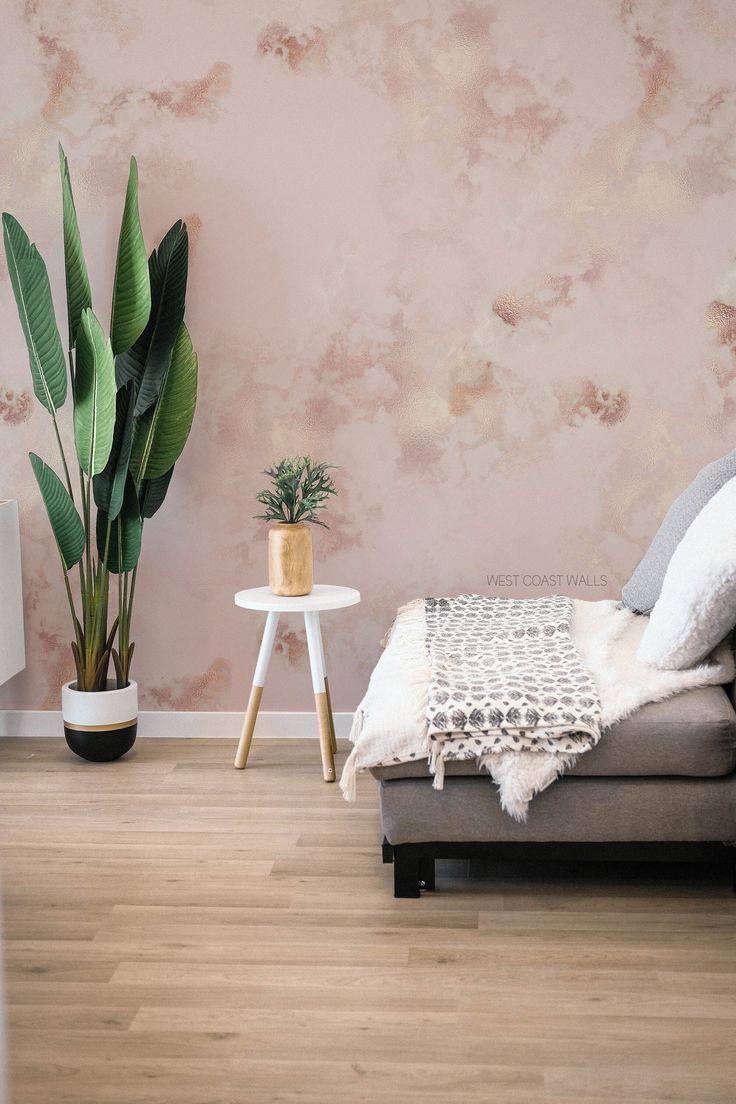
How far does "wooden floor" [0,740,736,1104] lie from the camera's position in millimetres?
1693

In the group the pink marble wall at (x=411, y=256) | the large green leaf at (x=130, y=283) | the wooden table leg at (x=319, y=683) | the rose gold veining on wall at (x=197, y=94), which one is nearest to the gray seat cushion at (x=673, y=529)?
the pink marble wall at (x=411, y=256)

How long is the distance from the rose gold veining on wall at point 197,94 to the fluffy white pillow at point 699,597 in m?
2.04

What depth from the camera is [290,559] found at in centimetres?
317

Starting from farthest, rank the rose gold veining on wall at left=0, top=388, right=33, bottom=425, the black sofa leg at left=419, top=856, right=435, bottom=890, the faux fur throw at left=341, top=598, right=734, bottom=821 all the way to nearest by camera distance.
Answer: the rose gold veining on wall at left=0, top=388, right=33, bottom=425 → the black sofa leg at left=419, top=856, right=435, bottom=890 → the faux fur throw at left=341, top=598, right=734, bottom=821

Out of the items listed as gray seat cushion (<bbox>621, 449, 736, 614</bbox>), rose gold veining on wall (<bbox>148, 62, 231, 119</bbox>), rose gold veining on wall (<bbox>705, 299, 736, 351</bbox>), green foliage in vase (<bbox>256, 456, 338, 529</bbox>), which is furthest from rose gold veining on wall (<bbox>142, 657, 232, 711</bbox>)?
rose gold veining on wall (<bbox>705, 299, 736, 351</bbox>)

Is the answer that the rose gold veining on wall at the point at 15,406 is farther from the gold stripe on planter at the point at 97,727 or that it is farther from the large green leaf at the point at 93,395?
the gold stripe on planter at the point at 97,727

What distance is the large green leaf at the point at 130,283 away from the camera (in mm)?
3150

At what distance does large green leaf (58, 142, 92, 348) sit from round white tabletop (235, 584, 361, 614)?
3.03 ft

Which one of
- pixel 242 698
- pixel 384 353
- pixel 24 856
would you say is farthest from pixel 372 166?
pixel 24 856

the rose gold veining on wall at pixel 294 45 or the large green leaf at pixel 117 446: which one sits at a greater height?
the rose gold veining on wall at pixel 294 45

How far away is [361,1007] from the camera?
6.23 ft

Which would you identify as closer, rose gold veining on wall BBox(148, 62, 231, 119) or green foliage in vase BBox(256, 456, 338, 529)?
green foliage in vase BBox(256, 456, 338, 529)

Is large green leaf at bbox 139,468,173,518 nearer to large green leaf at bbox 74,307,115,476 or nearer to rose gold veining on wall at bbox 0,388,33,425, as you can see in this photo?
large green leaf at bbox 74,307,115,476

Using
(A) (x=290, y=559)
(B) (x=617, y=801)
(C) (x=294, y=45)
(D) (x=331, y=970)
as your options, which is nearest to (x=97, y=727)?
(A) (x=290, y=559)
